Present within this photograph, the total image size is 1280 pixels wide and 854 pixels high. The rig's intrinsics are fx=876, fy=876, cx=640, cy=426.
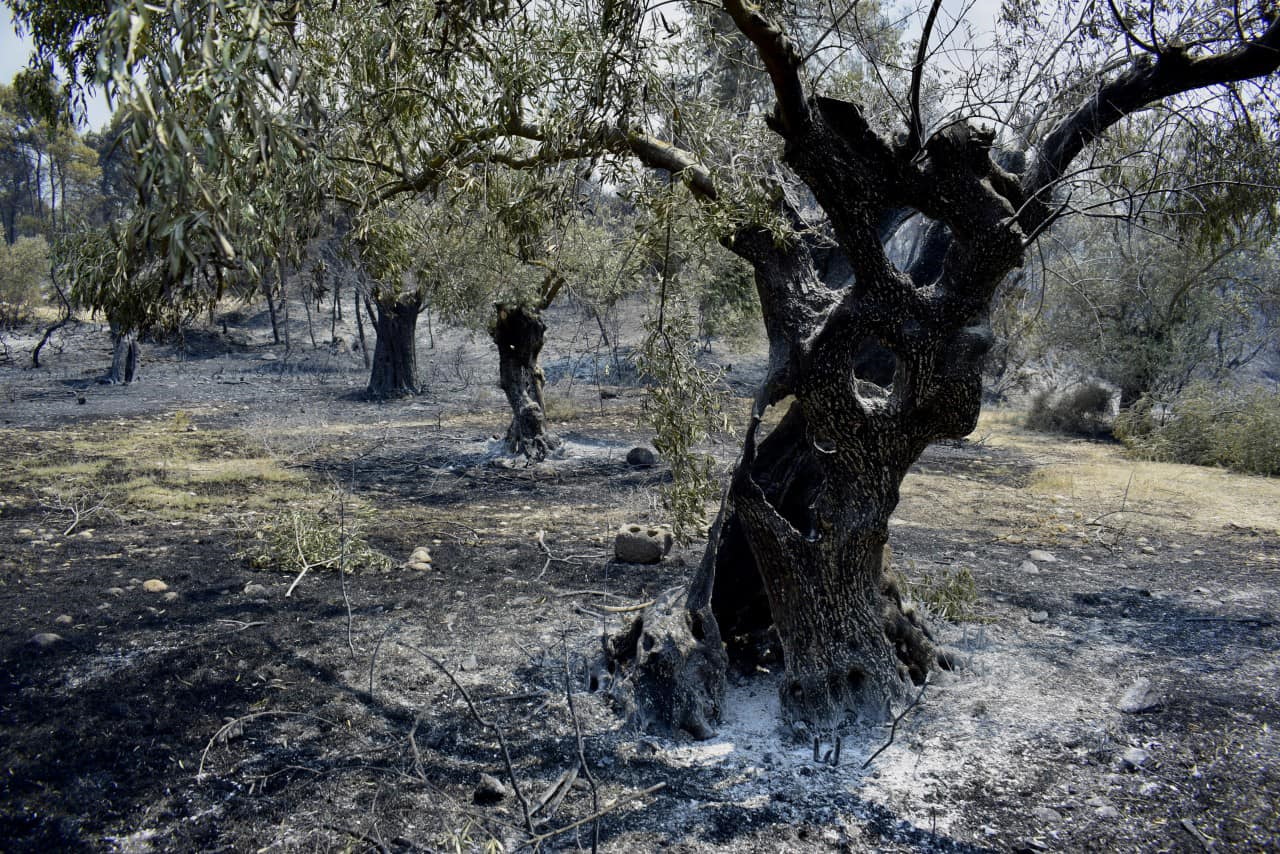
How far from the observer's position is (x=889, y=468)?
4754mm

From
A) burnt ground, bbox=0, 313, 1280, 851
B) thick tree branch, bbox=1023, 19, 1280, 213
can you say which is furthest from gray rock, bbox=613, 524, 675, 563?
thick tree branch, bbox=1023, 19, 1280, 213

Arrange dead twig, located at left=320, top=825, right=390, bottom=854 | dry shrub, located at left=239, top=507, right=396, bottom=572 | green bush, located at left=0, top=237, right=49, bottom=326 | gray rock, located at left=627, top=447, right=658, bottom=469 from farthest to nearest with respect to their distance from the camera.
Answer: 1. green bush, located at left=0, top=237, right=49, bottom=326
2. gray rock, located at left=627, top=447, right=658, bottom=469
3. dry shrub, located at left=239, top=507, right=396, bottom=572
4. dead twig, located at left=320, top=825, right=390, bottom=854

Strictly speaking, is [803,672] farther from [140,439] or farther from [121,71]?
[140,439]

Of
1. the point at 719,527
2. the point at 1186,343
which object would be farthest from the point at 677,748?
the point at 1186,343

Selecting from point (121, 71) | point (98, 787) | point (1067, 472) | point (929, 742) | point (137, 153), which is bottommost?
point (98, 787)

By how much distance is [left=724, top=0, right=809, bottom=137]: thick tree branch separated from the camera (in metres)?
3.84

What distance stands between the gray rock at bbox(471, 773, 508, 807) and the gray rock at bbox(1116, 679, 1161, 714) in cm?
351

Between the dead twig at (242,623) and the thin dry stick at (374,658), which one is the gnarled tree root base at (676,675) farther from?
the dead twig at (242,623)

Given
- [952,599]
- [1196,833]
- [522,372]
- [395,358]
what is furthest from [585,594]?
[395,358]

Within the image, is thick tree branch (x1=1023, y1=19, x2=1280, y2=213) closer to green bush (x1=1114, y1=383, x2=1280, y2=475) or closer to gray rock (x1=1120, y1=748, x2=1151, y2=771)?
gray rock (x1=1120, y1=748, x2=1151, y2=771)

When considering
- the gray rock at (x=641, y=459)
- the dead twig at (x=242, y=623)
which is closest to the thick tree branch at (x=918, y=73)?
the dead twig at (x=242, y=623)

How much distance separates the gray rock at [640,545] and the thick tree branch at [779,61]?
430cm

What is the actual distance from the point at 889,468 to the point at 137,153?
3743 millimetres

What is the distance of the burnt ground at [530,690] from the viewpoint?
388 centimetres
